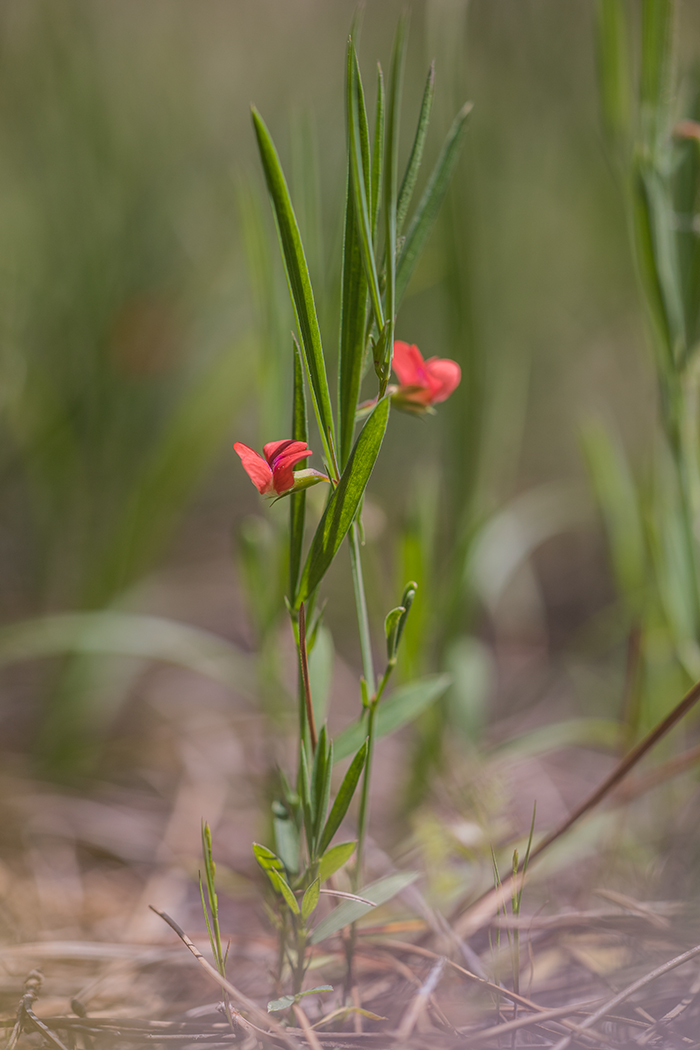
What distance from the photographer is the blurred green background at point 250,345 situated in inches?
34.6

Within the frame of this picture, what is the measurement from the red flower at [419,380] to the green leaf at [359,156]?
8cm

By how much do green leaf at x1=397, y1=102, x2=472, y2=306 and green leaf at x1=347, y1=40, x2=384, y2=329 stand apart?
78 mm

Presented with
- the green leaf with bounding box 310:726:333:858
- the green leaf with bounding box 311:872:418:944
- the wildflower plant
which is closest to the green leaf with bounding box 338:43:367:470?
the wildflower plant

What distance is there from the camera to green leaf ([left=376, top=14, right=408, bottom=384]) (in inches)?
15.1

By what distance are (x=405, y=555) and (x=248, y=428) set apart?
1.33m

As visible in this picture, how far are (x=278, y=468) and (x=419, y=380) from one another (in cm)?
14

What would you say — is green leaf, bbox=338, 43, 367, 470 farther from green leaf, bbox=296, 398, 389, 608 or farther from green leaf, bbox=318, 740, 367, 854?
green leaf, bbox=318, 740, 367, 854

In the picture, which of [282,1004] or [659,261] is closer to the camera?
[282,1004]

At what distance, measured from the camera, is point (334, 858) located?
46 cm

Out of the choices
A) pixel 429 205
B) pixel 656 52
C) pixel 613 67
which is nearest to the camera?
pixel 429 205

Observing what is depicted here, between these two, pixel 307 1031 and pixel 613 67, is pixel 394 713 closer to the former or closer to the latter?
pixel 307 1031

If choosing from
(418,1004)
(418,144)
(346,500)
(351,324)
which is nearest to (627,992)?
(418,1004)

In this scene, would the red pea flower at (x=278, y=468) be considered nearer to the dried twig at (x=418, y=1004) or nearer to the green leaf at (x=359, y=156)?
the green leaf at (x=359, y=156)

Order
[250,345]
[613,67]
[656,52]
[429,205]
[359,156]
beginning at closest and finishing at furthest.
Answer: [359,156], [429,205], [656,52], [613,67], [250,345]
